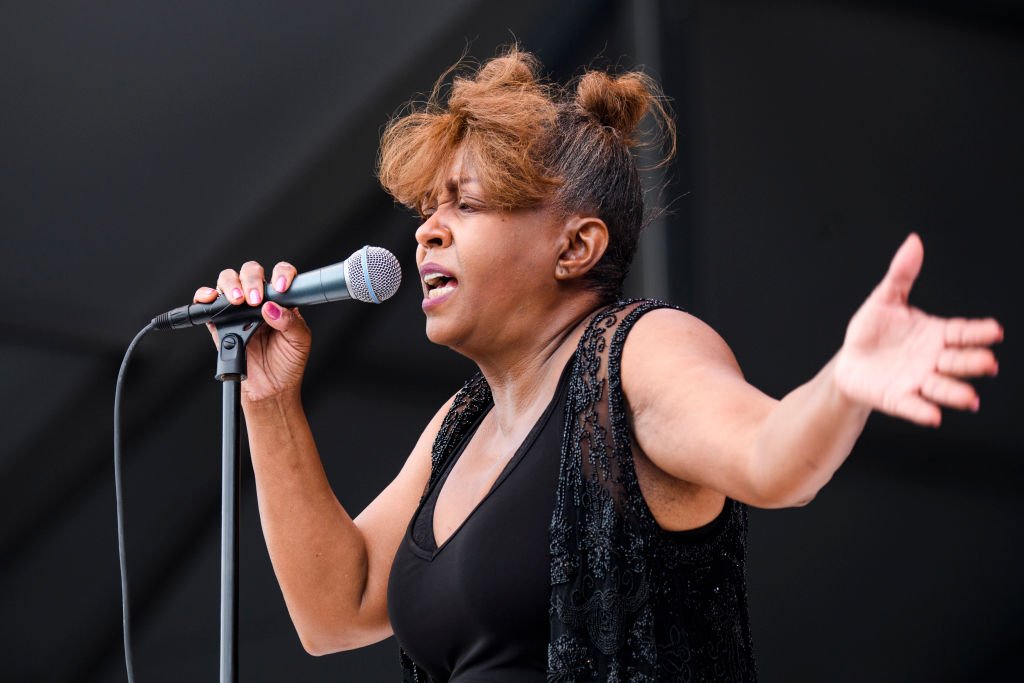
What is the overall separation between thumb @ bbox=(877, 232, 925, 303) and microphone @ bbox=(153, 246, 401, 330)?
0.62m

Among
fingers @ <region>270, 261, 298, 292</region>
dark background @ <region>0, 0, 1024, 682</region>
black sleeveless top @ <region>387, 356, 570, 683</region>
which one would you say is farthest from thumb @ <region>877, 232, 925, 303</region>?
dark background @ <region>0, 0, 1024, 682</region>

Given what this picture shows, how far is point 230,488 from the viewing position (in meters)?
1.27

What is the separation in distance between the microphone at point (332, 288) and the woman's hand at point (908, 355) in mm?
609

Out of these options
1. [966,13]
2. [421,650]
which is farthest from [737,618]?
[966,13]

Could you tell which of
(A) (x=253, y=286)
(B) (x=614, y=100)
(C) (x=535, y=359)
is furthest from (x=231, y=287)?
(B) (x=614, y=100)

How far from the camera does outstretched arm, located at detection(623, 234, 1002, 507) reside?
0.80 m

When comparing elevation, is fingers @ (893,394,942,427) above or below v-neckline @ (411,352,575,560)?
below

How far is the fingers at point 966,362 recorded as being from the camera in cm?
77

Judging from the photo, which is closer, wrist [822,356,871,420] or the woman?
wrist [822,356,871,420]

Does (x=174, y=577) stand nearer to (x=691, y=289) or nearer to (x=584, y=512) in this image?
(x=691, y=289)

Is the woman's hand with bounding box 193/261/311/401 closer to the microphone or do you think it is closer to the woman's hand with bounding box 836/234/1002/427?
the microphone

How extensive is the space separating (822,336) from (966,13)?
0.68 meters

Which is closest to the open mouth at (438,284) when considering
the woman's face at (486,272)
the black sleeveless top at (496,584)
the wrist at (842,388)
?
the woman's face at (486,272)

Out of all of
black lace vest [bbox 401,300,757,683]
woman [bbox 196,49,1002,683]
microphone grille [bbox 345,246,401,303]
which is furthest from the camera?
microphone grille [bbox 345,246,401,303]
